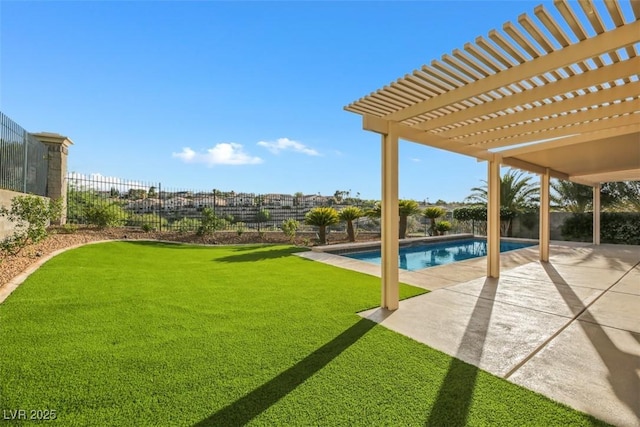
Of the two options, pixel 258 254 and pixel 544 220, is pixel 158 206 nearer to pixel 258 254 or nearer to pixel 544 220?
pixel 258 254

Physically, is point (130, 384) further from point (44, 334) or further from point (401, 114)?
point (401, 114)

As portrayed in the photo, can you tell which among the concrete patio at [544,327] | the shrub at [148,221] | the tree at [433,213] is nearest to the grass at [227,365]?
the concrete patio at [544,327]

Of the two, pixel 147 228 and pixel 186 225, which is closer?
pixel 147 228

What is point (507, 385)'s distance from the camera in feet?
8.28

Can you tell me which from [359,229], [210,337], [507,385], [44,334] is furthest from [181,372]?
[359,229]

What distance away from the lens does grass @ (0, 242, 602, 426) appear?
212 centimetres

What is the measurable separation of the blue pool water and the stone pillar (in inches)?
440

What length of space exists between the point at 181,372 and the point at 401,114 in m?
4.19

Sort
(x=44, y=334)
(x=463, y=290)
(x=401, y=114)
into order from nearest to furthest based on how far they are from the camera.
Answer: (x=44, y=334)
(x=401, y=114)
(x=463, y=290)

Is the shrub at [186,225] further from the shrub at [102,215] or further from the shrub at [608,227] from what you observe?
the shrub at [608,227]

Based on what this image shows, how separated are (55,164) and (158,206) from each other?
12.7 ft

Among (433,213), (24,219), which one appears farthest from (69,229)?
(433,213)

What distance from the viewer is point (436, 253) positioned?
1270 centimetres

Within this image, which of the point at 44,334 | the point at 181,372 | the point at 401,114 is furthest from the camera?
the point at 401,114
